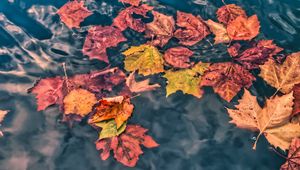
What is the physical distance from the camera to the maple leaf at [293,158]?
178 centimetres

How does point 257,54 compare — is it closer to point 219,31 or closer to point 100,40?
point 219,31

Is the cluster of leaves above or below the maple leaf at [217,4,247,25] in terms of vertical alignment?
below

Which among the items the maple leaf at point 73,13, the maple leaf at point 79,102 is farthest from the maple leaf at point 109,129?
the maple leaf at point 73,13

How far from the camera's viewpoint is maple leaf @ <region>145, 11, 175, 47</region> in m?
2.47

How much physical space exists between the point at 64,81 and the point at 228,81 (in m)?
1.13

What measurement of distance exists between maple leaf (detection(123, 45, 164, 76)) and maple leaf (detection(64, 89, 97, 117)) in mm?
348

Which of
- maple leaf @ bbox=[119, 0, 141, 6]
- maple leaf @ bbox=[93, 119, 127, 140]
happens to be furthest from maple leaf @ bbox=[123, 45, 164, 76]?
maple leaf @ bbox=[119, 0, 141, 6]

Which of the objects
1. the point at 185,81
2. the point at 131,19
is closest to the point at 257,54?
the point at 185,81

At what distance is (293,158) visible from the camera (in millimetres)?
1800

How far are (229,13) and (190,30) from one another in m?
0.40

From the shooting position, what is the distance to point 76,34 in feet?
8.41

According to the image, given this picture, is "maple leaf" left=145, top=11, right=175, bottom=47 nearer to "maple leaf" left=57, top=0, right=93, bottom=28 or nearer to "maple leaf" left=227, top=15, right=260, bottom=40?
"maple leaf" left=227, top=15, right=260, bottom=40

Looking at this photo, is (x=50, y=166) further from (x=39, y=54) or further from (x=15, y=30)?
(x=15, y=30)

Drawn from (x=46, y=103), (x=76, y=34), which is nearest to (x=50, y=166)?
(x=46, y=103)
